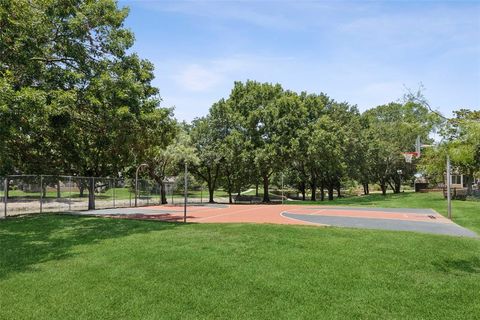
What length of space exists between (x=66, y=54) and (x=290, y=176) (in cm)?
3999

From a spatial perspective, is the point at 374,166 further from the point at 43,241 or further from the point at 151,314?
the point at 151,314

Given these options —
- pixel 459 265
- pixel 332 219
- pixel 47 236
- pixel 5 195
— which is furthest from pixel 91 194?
pixel 459 265

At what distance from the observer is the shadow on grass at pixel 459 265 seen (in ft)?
25.7

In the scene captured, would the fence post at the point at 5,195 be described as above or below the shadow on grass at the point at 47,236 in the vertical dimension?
above

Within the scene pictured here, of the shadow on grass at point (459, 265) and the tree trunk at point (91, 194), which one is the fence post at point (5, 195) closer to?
the tree trunk at point (91, 194)

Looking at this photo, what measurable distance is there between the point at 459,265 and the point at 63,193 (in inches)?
767

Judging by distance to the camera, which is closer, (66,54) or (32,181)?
(66,54)

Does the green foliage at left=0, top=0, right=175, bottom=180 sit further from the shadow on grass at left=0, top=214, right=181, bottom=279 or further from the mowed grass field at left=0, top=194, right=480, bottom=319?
the mowed grass field at left=0, top=194, right=480, bottom=319

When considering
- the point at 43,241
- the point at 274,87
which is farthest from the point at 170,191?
the point at 43,241

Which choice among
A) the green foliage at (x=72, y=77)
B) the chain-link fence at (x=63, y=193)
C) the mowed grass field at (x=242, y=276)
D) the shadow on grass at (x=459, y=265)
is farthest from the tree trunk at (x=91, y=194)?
the shadow on grass at (x=459, y=265)

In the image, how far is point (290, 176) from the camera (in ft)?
173

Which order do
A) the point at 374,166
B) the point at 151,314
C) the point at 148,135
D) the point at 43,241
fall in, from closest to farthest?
the point at 151,314 → the point at 43,241 → the point at 148,135 → the point at 374,166

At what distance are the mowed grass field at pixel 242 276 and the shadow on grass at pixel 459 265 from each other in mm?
26

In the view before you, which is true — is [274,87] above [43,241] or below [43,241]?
above
